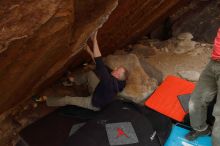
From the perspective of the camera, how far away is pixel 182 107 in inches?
116

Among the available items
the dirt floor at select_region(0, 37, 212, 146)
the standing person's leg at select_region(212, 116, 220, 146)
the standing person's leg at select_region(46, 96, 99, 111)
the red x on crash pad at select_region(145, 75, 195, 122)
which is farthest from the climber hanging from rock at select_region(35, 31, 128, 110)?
the standing person's leg at select_region(212, 116, 220, 146)

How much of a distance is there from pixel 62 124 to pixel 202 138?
1.02 metres

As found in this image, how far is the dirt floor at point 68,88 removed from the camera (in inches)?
113

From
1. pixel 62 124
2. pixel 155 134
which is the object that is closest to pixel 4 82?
pixel 62 124

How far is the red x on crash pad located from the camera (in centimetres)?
291

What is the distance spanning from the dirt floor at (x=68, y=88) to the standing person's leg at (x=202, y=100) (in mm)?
949

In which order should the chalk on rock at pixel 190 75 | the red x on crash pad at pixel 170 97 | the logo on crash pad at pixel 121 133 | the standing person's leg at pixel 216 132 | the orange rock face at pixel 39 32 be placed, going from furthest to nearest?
1. the chalk on rock at pixel 190 75
2. the red x on crash pad at pixel 170 97
3. the logo on crash pad at pixel 121 133
4. the standing person's leg at pixel 216 132
5. the orange rock face at pixel 39 32

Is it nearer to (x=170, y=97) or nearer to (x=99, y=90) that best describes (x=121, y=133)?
(x=99, y=90)

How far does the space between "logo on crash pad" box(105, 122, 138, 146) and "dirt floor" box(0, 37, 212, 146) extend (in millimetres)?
599

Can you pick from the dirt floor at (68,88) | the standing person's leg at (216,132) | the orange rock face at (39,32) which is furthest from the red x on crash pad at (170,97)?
the orange rock face at (39,32)

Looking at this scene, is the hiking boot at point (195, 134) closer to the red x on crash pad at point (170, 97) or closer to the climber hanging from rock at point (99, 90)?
the red x on crash pad at point (170, 97)

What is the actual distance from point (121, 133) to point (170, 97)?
646 millimetres

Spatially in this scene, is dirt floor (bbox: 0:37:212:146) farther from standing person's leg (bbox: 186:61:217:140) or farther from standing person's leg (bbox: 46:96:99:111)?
standing person's leg (bbox: 186:61:217:140)

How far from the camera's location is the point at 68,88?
3309mm
